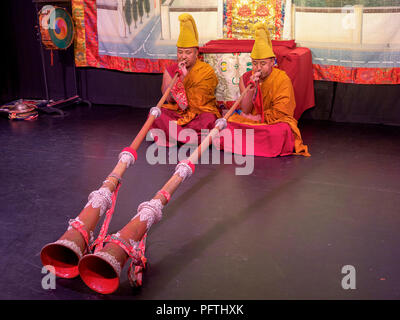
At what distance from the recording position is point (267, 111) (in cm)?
382

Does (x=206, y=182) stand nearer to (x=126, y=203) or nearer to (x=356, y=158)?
(x=126, y=203)

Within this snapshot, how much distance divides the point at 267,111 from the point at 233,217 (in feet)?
4.75

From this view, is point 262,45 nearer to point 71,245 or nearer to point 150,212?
point 150,212

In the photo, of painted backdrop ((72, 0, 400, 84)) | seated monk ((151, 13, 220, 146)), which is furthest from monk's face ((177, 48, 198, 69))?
painted backdrop ((72, 0, 400, 84))

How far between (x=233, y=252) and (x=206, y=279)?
0.28m

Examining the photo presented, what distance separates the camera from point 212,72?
411 centimetres

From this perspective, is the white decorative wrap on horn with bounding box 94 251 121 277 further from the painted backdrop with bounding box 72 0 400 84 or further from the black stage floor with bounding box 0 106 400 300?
the painted backdrop with bounding box 72 0 400 84

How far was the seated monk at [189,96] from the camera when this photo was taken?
3.92 metres

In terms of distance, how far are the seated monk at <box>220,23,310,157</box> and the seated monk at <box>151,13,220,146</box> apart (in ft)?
0.98

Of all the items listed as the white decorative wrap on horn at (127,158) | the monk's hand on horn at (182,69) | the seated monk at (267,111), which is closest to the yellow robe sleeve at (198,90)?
the monk's hand on horn at (182,69)

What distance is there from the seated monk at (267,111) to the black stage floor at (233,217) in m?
0.14

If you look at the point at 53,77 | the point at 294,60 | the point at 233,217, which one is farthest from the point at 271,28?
the point at 53,77

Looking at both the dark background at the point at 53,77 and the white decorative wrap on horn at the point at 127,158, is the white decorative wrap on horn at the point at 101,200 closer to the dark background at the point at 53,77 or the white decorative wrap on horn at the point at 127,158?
the white decorative wrap on horn at the point at 127,158
